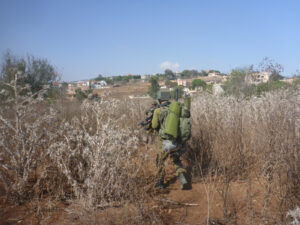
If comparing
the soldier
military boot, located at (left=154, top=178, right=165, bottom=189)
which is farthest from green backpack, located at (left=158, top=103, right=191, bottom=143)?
military boot, located at (left=154, top=178, right=165, bottom=189)

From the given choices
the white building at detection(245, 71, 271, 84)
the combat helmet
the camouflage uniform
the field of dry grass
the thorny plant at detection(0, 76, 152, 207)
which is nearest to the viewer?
the field of dry grass

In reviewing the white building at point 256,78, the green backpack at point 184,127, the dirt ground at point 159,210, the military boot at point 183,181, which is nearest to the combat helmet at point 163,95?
the green backpack at point 184,127

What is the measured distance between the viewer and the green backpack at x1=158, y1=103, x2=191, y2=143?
3078mm

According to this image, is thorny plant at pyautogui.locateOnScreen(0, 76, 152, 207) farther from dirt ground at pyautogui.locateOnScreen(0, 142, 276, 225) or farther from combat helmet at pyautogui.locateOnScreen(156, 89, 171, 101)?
combat helmet at pyautogui.locateOnScreen(156, 89, 171, 101)

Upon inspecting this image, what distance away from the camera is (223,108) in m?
4.00

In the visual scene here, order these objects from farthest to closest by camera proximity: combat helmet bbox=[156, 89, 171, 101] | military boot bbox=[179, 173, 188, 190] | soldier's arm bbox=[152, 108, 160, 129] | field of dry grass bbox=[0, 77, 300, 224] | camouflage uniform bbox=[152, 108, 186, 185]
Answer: combat helmet bbox=[156, 89, 171, 101], soldier's arm bbox=[152, 108, 160, 129], camouflage uniform bbox=[152, 108, 186, 185], military boot bbox=[179, 173, 188, 190], field of dry grass bbox=[0, 77, 300, 224]

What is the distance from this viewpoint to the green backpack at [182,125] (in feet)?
10.1

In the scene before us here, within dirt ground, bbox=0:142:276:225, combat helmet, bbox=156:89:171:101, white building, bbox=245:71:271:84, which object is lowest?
dirt ground, bbox=0:142:276:225

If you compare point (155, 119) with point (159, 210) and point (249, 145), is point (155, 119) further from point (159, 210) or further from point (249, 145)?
point (249, 145)

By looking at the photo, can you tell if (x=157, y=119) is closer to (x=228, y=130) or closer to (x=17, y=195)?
(x=228, y=130)

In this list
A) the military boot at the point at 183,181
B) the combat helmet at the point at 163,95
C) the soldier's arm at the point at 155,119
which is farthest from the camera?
the combat helmet at the point at 163,95

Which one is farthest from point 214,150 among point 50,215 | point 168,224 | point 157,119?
point 50,215

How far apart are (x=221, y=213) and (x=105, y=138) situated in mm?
1744

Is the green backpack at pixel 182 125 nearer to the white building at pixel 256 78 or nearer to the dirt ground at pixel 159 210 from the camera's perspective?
the dirt ground at pixel 159 210
